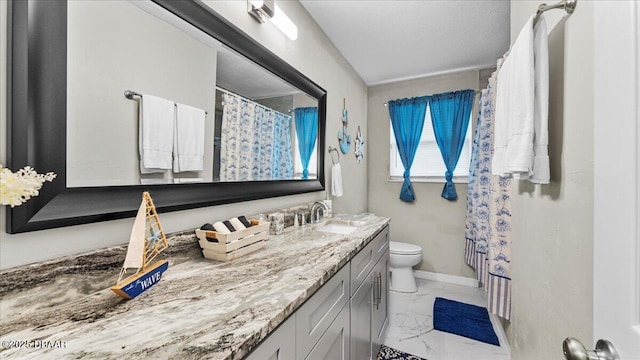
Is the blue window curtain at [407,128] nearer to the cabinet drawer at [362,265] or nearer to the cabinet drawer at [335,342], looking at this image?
the cabinet drawer at [362,265]

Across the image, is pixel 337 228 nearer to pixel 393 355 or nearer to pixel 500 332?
pixel 393 355

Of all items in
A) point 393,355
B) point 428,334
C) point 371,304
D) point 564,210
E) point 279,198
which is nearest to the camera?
point 564,210

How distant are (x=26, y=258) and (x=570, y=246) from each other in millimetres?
1529

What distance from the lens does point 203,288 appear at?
769 mm

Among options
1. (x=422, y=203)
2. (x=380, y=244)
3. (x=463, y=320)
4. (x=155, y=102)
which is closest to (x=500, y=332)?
(x=463, y=320)

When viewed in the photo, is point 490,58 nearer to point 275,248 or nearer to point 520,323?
point 520,323

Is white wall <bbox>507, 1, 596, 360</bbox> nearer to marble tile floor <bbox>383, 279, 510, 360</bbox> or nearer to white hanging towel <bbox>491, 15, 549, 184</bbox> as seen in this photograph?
white hanging towel <bbox>491, 15, 549, 184</bbox>

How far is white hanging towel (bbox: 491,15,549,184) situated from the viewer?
922 millimetres

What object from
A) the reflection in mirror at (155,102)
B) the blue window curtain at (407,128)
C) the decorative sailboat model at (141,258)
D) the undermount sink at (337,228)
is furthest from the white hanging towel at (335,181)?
the decorative sailboat model at (141,258)

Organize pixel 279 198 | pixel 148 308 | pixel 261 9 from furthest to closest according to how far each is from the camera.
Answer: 1. pixel 279 198
2. pixel 261 9
3. pixel 148 308

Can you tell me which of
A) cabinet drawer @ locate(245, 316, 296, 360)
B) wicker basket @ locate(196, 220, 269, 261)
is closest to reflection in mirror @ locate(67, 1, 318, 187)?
wicker basket @ locate(196, 220, 269, 261)

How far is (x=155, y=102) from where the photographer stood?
93 cm

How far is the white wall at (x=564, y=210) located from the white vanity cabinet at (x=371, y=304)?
746 millimetres

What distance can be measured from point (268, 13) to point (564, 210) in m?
1.59
